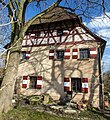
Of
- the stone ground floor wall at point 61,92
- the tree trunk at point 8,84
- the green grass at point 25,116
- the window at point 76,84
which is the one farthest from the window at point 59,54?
the green grass at point 25,116

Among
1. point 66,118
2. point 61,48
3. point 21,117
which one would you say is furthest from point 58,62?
point 21,117

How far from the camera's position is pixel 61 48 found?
41.1 ft

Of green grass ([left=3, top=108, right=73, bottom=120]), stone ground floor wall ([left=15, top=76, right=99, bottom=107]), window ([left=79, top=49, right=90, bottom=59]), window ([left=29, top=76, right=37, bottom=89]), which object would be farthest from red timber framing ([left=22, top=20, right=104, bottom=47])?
green grass ([left=3, top=108, right=73, bottom=120])

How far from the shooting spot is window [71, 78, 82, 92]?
37.3ft

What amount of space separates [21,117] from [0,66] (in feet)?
16.5

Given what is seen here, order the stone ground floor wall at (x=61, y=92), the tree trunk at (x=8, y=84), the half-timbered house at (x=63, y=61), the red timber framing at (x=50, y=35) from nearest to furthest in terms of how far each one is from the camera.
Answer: the tree trunk at (x=8, y=84) < the stone ground floor wall at (x=61, y=92) < the half-timbered house at (x=63, y=61) < the red timber framing at (x=50, y=35)

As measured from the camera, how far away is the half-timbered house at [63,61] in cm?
1116

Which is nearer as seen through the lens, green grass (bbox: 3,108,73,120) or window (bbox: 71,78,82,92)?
green grass (bbox: 3,108,73,120)

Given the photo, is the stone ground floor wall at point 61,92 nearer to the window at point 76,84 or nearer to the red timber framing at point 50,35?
the window at point 76,84

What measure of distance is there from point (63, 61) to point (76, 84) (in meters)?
2.13

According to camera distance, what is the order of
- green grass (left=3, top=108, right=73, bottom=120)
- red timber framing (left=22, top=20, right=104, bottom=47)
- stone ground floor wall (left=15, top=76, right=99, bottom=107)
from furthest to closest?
red timber framing (left=22, top=20, right=104, bottom=47) < stone ground floor wall (left=15, top=76, right=99, bottom=107) < green grass (left=3, top=108, right=73, bottom=120)

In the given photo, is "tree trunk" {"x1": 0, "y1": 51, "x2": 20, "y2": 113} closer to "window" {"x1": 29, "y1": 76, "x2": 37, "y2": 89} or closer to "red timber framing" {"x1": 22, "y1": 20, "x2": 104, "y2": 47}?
"window" {"x1": 29, "y1": 76, "x2": 37, "y2": 89}

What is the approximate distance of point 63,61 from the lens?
479 inches

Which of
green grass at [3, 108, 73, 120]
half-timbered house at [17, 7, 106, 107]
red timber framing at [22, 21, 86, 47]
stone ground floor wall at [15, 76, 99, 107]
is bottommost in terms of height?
green grass at [3, 108, 73, 120]
